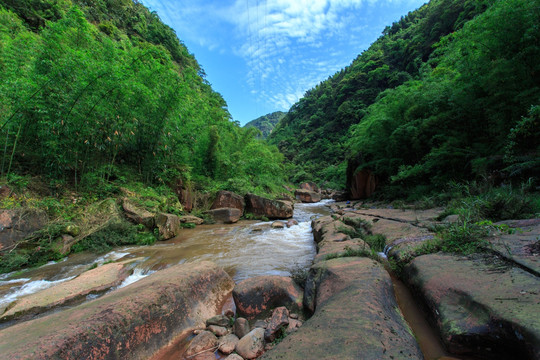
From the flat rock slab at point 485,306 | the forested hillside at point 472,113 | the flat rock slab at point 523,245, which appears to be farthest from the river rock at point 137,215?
the forested hillside at point 472,113

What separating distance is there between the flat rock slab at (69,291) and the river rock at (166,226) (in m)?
2.07

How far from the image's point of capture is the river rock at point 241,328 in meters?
2.02

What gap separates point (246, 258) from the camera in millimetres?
4609

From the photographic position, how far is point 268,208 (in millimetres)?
9648

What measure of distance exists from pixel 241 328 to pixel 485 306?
6.64 feet

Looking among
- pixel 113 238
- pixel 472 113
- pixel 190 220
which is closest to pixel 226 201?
pixel 190 220

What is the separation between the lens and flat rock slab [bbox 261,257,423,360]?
1151 mm

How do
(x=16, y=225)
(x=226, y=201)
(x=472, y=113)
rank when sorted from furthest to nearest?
(x=226, y=201) → (x=472, y=113) → (x=16, y=225)

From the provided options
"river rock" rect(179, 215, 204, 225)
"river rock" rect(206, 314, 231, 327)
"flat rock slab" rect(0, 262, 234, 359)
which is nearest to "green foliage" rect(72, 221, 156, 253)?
"river rock" rect(179, 215, 204, 225)

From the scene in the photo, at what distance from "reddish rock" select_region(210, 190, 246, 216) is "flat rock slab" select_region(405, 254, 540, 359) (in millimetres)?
8095

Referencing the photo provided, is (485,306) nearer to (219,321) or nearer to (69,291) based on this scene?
(219,321)

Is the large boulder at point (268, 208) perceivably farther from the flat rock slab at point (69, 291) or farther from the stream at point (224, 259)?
the flat rock slab at point (69, 291)

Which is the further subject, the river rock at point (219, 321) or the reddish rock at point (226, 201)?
the reddish rock at point (226, 201)

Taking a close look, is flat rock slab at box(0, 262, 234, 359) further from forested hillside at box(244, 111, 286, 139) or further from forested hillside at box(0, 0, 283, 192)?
forested hillside at box(244, 111, 286, 139)
